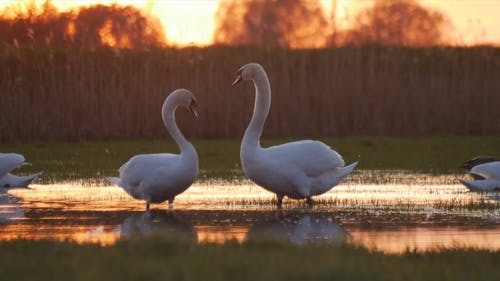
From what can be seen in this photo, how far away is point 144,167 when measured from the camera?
40.0ft

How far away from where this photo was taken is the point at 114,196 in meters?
13.5

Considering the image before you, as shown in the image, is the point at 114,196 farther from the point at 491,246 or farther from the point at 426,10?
the point at 426,10

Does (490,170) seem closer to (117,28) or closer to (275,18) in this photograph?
(117,28)

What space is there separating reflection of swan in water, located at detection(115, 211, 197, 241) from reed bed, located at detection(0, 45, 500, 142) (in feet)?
36.8

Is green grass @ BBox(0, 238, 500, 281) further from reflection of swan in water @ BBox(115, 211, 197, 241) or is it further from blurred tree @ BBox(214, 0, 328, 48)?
blurred tree @ BBox(214, 0, 328, 48)

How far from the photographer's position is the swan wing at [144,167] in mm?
12055

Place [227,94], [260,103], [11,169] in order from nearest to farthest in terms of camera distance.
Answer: [260,103] → [11,169] → [227,94]

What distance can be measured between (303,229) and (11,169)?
224 inches

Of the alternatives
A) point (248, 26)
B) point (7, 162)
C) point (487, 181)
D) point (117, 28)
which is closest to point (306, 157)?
point (487, 181)

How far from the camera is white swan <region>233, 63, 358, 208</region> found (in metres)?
12.1

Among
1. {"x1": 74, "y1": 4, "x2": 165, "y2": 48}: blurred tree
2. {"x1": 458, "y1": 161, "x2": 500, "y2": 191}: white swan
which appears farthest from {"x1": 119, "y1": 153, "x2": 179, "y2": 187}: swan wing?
{"x1": 74, "y1": 4, "x2": 165, "y2": 48}: blurred tree

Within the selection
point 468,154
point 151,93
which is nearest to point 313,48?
point 151,93

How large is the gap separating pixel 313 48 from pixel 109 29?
19.9ft

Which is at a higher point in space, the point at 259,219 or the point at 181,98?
the point at 181,98
